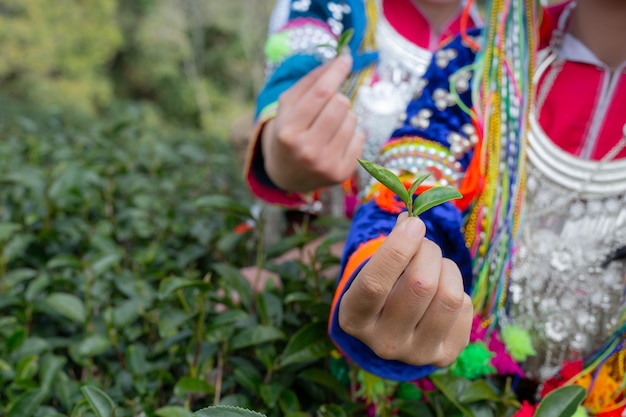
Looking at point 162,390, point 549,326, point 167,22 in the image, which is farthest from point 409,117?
point 167,22

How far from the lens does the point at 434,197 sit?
476 mm

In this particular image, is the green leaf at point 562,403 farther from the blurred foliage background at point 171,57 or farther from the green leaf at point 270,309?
the blurred foliage background at point 171,57

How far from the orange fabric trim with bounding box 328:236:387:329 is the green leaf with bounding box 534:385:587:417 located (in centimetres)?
20

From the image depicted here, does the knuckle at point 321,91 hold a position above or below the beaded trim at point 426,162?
above

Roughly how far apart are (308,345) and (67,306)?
0.33 metres

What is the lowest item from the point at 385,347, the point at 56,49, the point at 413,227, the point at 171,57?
the point at 171,57

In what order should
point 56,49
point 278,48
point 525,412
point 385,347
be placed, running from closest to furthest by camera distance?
point 385,347
point 525,412
point 278,48
point 56,49

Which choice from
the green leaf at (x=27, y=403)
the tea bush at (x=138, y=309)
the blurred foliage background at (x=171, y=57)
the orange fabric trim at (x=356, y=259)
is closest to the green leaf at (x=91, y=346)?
the tea bush at (x=138, y=309)

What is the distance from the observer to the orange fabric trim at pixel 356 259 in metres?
0.61

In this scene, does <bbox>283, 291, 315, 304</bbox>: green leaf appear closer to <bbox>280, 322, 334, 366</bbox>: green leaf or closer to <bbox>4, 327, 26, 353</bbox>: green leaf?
<bbox>280, 322, 334, 366</bbox>: green leaf

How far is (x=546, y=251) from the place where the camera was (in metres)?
0.76

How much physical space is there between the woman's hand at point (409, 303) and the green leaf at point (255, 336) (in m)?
0.20

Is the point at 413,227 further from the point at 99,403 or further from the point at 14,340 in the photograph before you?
the point at 14,340

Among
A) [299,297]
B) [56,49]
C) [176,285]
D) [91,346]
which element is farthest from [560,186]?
[56,49]
